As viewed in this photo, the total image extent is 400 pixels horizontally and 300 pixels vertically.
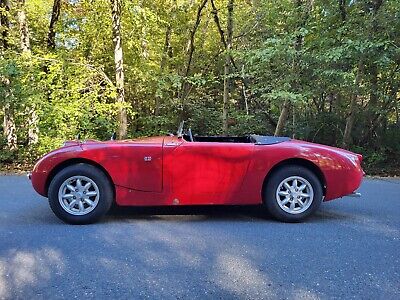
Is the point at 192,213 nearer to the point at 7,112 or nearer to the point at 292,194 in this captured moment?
the point at 292,194

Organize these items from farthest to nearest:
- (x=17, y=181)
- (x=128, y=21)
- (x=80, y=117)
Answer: (x=128, y=21), (x=80, y=117), (x=17, y=181)

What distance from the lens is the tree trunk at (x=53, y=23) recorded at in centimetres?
1189

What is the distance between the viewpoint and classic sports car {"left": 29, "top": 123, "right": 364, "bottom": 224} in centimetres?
472

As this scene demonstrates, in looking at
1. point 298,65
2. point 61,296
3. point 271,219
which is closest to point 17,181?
point 271,219

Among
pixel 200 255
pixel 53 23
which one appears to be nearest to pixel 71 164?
pixel 200 255

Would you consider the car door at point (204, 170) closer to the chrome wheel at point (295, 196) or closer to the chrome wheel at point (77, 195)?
the chrome wheel at point (295, 196)

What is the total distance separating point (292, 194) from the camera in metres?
4.88

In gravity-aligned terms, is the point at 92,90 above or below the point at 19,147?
above

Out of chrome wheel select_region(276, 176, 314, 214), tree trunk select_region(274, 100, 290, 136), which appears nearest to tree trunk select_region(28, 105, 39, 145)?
tree trunk select_region(274, 100, 290, 136)

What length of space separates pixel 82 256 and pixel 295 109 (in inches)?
348

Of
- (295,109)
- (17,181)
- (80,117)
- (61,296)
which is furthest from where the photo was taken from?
(295,109)

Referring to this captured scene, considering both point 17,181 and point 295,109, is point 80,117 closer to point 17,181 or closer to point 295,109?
point 17,181

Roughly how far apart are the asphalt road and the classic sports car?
9.9 inches

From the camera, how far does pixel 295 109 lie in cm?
1145
